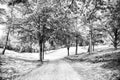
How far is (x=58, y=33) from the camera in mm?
24406

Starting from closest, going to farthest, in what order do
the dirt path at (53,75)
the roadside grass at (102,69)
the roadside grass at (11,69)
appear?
the roadside grass at (102,69) < the dirt path at (53,75) < the roadside grass at (11,69)

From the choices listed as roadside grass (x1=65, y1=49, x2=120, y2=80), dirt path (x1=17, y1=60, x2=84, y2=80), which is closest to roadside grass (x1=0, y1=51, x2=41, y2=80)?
dirt path (x1=17, y1=60, x2=84, y2=80)

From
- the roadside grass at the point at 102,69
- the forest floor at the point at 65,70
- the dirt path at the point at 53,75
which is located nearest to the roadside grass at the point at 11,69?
the forest floor at the point at 65,70

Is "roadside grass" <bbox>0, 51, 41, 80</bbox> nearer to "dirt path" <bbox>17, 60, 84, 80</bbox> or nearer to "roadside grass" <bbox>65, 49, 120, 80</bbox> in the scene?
"dirt path" <bbox>17, 60, 84, 80</bbox>

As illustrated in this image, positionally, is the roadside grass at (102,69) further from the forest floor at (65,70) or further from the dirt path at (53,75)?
the dirt path at (53,75)

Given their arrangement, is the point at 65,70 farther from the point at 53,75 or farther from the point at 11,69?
the point at 11,69

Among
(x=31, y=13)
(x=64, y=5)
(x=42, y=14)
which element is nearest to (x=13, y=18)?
(x=31, y=13)

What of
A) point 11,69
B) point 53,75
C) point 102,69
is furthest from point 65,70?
point 11,69

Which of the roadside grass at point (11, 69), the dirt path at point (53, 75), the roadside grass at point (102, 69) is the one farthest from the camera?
the roadside grass at point (11, 69)

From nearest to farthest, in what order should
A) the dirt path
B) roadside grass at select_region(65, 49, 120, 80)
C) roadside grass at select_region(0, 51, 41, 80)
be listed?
1. roadside grass at select_region(65, 49, 120, 80)
2. the dirt path
3. roadside grass at select_region(0, 51, 41, 80)

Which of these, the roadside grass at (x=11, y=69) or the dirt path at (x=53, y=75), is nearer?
the dirt path at (x=53, y=75)

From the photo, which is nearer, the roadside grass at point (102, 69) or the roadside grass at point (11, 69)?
the roadside grass at point (102, 69)

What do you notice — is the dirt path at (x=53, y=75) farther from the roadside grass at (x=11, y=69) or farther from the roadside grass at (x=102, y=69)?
the roadside grass at (x=11, y=69)

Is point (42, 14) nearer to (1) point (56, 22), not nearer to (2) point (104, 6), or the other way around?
(1) point (56, 22)
